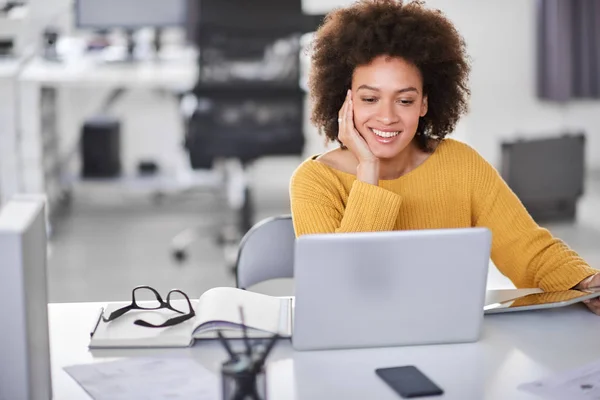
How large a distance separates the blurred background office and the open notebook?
97 cm

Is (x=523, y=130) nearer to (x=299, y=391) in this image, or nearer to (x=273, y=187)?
(x=273, y=187)

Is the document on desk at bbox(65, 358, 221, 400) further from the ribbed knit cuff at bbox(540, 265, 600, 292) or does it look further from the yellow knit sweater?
the ribbed knit cuff at bbox(540, 265, 600, 292)

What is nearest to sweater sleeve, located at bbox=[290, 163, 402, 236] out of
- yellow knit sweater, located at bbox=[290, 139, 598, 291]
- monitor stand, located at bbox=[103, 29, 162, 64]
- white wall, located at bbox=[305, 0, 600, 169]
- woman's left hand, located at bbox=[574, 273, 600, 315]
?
yellow knit sweater, located at bbox=[290, 139, 598, 291]

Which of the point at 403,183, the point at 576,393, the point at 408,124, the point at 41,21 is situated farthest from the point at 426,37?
the point at 41,21

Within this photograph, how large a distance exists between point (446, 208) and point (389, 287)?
0.63 meters

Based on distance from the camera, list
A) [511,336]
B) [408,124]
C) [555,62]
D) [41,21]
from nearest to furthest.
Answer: [511,336], [408,124], [41,21], [555,62]

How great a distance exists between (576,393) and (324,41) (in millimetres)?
959

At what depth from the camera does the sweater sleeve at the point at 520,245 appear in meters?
1.64

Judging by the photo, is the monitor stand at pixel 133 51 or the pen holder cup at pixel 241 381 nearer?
the pen holder cup at pixel 241 381

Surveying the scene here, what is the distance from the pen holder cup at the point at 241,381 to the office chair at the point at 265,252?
2.57 ft

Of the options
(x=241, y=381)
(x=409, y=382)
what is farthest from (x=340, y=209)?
(x=241, y=381)

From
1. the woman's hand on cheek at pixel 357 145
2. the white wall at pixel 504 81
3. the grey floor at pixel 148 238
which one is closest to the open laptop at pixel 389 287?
the woman's hand on cheek at pixel 357 145

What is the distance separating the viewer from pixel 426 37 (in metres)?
1.79

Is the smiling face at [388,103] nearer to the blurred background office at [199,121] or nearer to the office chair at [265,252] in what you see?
the office chair at [265,252]
